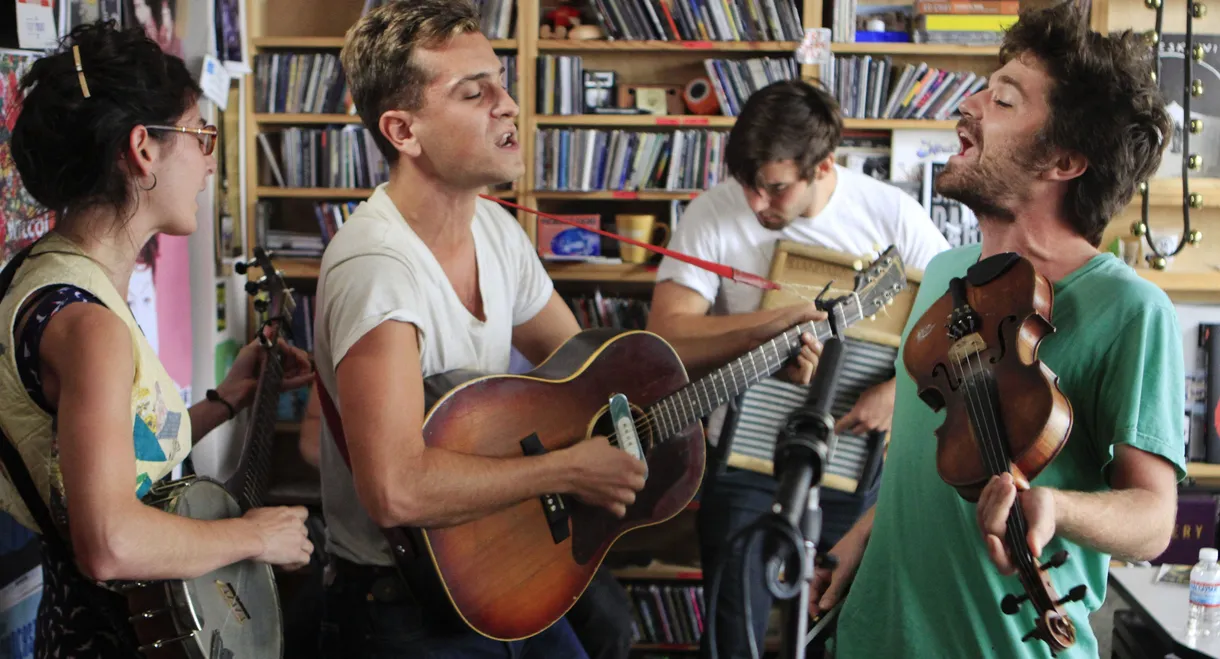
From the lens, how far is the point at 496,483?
1.76 meters

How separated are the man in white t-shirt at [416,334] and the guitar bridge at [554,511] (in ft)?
0.14

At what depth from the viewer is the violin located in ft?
3.52

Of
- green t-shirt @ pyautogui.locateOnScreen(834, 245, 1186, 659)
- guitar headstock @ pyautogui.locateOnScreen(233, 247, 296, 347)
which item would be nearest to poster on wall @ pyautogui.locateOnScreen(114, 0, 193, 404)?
guitar headstock @ pyautogui.locateOnScreen(233, 247, 296, 347)

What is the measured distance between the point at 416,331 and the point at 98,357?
1.54ft

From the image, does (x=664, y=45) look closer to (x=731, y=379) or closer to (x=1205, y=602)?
(x=731, y=379)

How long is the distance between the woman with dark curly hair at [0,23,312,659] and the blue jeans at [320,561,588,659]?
123mm

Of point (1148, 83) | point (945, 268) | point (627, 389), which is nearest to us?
point (1148, 83)

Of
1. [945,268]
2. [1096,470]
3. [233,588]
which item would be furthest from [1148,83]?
[233,588]

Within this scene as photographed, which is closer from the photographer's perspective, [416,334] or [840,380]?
[416,334]

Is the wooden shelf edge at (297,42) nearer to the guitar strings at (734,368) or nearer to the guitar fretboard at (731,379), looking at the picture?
the guitar strings at (734,368)

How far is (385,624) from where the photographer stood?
1.76 meters

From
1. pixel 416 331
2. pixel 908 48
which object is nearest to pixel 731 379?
pixel 416 331

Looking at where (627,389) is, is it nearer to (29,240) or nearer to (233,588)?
(233,588)

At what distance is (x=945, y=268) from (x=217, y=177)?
2.85 meters
